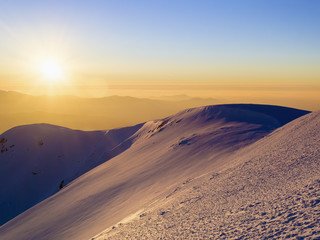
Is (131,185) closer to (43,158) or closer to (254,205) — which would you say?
(254,205)

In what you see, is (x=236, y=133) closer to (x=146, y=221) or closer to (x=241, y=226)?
(x=146, y=221)

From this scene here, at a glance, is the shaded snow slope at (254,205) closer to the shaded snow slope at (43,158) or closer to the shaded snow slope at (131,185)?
the shaded snow slope at (131,185)

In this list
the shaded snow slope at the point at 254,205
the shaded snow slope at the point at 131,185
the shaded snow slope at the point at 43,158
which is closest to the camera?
the shaded snow slope at the point at 254,205

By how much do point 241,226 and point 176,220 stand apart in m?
1.47

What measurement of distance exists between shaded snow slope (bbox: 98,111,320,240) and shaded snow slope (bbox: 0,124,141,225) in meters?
23.9

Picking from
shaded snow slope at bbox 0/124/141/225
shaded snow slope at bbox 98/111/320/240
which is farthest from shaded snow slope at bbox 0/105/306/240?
shaded snow slope at bbox 0/124/141/225

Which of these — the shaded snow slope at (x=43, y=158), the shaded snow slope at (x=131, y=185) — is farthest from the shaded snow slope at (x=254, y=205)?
the shaded snow slope at (x=43, y=158)

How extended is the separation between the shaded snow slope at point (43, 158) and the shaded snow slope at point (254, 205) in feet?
78.5

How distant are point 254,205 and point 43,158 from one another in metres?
37.5

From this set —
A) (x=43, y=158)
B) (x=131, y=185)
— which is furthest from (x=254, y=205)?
(x=43, y=158)

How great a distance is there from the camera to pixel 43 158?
124ft

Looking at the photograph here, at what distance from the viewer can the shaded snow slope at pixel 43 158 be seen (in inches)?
1227

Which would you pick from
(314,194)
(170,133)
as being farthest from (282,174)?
(170,133)

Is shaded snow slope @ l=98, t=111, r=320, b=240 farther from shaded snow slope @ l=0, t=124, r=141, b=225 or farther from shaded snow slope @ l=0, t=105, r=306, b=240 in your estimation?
shaded snow slope @ l=0, t=124, r=141, b=225
